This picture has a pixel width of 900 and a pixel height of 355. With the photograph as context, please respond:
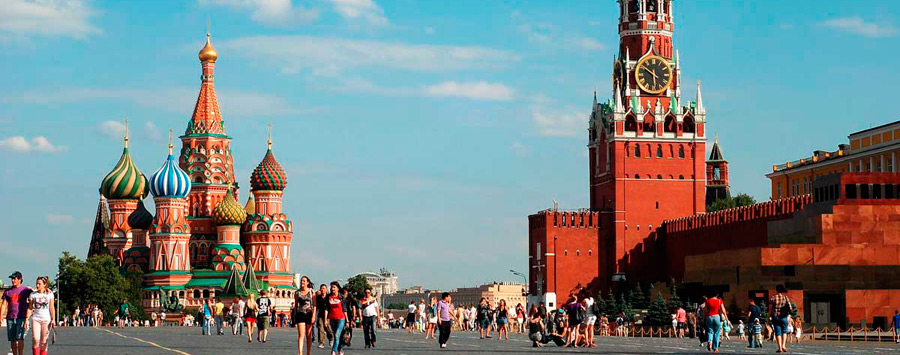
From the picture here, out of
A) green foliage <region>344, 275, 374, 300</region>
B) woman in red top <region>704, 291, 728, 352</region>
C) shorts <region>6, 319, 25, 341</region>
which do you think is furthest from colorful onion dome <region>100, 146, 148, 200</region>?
shorts <region>6, 319, 25, 341</region>

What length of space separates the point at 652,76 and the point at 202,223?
39.0m

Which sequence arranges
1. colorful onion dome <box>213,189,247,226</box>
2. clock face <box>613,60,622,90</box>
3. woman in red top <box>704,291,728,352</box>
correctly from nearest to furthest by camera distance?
woman in red top <box>704,291,728,352</box> → clock face <box>613,60,622,90</box> → colorful onion dome <box>213,189,247,226</box>

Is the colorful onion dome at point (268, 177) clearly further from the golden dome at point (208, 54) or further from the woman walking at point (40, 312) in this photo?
the woman walking at point (40, 312)

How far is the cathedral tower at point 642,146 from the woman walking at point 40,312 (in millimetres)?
87693

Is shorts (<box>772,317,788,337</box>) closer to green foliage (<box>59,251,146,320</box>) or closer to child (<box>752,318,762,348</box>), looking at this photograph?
child (<box>752,318,762,348</box>)

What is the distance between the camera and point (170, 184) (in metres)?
127

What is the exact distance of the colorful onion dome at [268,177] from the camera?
435ft

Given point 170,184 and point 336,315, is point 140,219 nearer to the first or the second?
point 170,184

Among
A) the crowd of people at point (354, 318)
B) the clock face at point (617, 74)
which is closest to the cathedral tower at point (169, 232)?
the clock face at point (617, 74)

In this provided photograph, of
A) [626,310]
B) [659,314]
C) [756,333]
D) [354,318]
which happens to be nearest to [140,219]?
[626,310]

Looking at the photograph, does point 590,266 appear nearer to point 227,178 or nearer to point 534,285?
point 534,285

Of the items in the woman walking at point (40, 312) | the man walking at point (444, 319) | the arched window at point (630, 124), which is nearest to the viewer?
the woman walking at point (40, 312)

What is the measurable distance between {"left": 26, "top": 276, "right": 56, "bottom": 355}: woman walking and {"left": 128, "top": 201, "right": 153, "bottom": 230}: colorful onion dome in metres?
108

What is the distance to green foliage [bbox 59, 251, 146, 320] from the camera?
11712 centimetres
